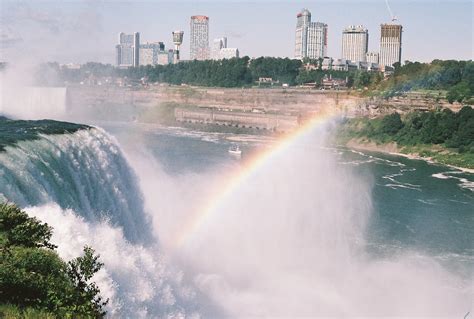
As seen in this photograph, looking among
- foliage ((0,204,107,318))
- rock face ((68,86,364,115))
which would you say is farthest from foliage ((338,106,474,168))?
foliage ((0,204,107,318))

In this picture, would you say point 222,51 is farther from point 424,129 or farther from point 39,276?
point 39,276

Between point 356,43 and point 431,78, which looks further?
point 356,43

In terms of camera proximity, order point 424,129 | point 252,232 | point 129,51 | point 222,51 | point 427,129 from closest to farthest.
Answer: point 252,232, point 427,129, point 424,129, point 129,51, point 222,51

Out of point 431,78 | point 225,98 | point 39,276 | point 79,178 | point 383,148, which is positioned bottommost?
point 383,148

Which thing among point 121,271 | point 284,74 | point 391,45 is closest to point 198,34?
point 391,45

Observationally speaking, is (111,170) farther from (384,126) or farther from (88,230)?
(384,126)

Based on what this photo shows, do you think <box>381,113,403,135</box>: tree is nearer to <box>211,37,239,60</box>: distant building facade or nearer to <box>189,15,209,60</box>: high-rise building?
<box>211,37,239,60</box>: distant building facade

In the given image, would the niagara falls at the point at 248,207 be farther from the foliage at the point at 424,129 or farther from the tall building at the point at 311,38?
the tall building at the point at 311,38
